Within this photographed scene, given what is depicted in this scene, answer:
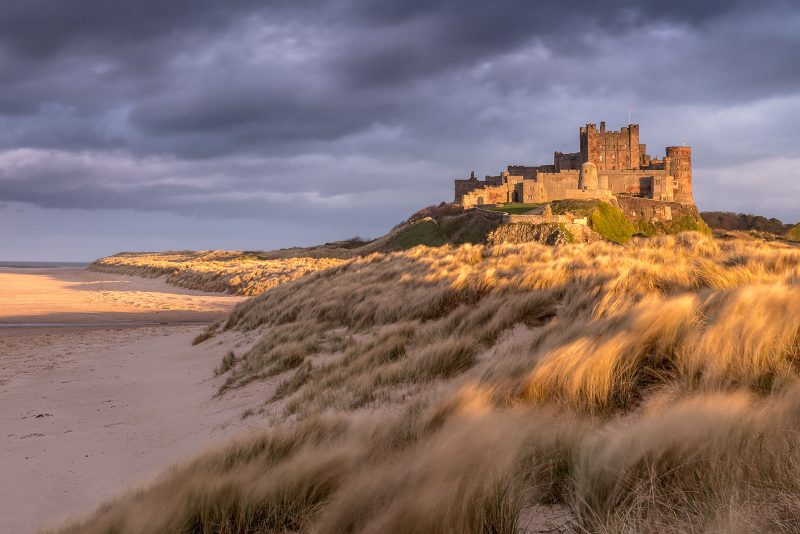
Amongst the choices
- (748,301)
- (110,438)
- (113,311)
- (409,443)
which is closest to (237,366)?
(110,438)

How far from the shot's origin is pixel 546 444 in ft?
9.09

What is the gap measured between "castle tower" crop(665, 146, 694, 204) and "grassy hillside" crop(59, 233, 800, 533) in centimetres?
8248

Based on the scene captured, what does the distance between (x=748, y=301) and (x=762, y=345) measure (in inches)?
42.2

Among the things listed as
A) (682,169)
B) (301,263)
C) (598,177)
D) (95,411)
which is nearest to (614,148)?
(682,169)

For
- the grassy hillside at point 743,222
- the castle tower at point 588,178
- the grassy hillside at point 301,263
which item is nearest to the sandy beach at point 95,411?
the grassy hillside at point 301,263

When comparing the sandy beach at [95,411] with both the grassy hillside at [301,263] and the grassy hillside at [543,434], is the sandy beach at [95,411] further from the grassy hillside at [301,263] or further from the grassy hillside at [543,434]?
the grassy hillside at [301,263]

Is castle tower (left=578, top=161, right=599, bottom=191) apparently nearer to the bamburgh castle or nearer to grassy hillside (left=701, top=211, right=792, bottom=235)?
the bamburgh castle

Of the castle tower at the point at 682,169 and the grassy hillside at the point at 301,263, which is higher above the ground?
the castle tower at the point at 682,169

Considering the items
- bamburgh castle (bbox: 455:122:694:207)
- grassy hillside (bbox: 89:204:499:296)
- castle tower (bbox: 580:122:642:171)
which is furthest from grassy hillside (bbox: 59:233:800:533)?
castle tower (bbox: 580:122:642:171)

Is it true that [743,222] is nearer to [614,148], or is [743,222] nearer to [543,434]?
[614,148]

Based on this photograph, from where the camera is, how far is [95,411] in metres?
8.50

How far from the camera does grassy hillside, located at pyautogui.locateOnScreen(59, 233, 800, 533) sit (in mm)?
2209

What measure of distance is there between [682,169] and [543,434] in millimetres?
89895

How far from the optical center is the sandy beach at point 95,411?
544 cm
